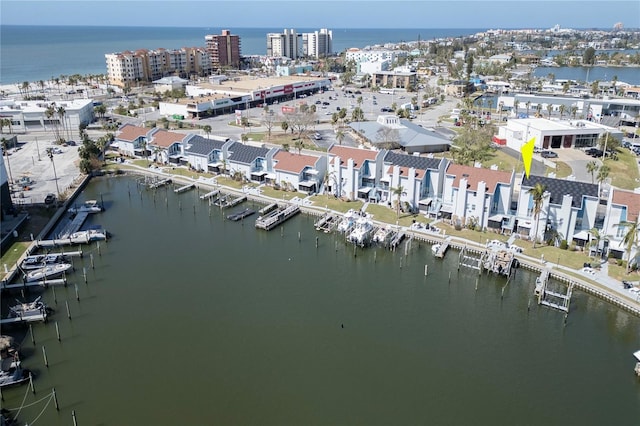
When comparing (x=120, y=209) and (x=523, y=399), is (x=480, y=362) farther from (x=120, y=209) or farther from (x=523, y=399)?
(x=120, y=209)

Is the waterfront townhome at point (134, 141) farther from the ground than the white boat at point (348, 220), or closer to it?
farther from the ground

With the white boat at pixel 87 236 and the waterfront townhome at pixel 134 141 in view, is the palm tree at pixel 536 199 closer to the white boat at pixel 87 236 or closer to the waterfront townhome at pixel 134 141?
the white boat at pixel 87 236

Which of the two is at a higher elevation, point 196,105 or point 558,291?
point 196,105

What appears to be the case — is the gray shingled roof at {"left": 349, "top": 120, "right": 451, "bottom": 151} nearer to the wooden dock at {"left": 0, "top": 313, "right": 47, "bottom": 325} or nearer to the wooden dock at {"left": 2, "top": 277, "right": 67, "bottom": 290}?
the wooden dock at {"left": 2, "top": 277, "right": 67, "bottom": 290}

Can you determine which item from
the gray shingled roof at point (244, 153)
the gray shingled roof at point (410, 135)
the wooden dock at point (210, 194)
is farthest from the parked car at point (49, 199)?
the gray shingled roof at point (410, 135)

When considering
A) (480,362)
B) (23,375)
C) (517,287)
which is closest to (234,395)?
(23,375)

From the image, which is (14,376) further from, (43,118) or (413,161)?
(43,118)

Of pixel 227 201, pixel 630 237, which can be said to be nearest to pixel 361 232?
pixel 227 201
